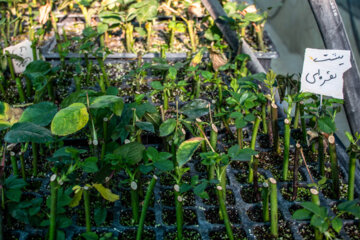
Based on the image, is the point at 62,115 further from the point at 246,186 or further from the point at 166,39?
the point at 166,39

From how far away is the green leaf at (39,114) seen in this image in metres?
1.01

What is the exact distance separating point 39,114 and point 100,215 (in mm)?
308

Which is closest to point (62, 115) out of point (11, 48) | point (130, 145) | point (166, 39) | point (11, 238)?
point (130, 145)

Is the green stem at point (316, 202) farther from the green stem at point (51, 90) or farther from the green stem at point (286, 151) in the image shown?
the green stem at point (51, 90)

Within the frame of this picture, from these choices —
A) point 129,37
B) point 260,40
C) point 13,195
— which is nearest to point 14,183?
point 13,195

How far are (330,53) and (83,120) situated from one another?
699mm

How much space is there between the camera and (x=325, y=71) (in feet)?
3.74

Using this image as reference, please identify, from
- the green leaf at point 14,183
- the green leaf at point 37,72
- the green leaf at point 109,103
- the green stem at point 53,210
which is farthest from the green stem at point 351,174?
the green leaf at point 37,72

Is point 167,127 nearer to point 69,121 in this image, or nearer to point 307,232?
point 69,121

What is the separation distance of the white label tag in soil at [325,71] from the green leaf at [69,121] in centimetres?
66

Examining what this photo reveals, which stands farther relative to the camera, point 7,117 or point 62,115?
point 7,117

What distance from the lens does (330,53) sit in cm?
111

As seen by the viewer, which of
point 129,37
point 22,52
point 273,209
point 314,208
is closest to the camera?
point 314,208

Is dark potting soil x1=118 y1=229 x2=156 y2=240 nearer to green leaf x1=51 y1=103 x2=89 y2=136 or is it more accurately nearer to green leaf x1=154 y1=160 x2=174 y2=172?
green leaf x1=154 y1=160 x2=174 y2=172
